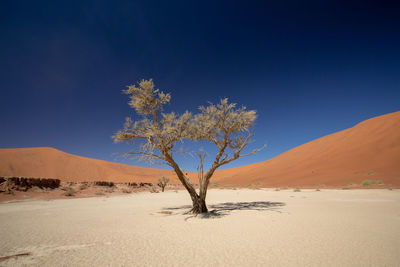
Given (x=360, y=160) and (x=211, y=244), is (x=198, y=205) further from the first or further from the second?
(x=360, y=160)

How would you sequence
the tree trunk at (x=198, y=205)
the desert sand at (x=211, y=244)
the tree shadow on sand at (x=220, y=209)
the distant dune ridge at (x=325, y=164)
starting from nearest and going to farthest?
the desert sand at (x=211, y=244)
the tree shadow on sand at (x=220, y=209)
the tree trunk at (x=198, y=205)
the distant dune ridge at (x=325, y=164)

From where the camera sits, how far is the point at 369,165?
27.4 metres

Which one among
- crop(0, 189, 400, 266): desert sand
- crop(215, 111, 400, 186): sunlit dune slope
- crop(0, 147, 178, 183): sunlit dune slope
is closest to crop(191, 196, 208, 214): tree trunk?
crop(0, 189, 400, 266): desert sand

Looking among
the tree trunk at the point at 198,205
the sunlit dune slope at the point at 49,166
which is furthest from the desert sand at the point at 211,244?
the sunlit dune slope at the point at 49,166

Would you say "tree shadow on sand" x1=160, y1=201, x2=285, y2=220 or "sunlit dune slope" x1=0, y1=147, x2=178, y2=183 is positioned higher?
"sunlit dune slope" x1=0, y1=147, x2=178, y2=183

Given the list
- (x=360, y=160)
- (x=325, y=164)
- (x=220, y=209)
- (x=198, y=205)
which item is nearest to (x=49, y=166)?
(x=220, y=209)

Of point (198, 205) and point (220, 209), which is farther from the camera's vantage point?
point (220, 209)

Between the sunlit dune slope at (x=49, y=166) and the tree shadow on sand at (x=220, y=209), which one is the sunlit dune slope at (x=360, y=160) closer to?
the tree shadow on sand at (x=220, y=209)

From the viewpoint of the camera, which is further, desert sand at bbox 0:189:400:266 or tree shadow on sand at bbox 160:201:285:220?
tree shadow on sand at bbox 160:201:285:220

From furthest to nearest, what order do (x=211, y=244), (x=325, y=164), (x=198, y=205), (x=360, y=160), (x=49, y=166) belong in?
(x=49, y=166), (x=325, y=164), (x=360, y=160), (x=198, y=205), (x=211, y=244)

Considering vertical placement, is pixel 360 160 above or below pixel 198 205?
above

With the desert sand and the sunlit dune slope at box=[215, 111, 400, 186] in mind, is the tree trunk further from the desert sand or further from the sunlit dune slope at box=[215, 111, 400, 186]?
the sunlit dune slope at box=[215, 111, 400, 186]

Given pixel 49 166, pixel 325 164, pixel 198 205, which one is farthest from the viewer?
pixel 49 166

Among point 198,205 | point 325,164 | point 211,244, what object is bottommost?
point 211,244
